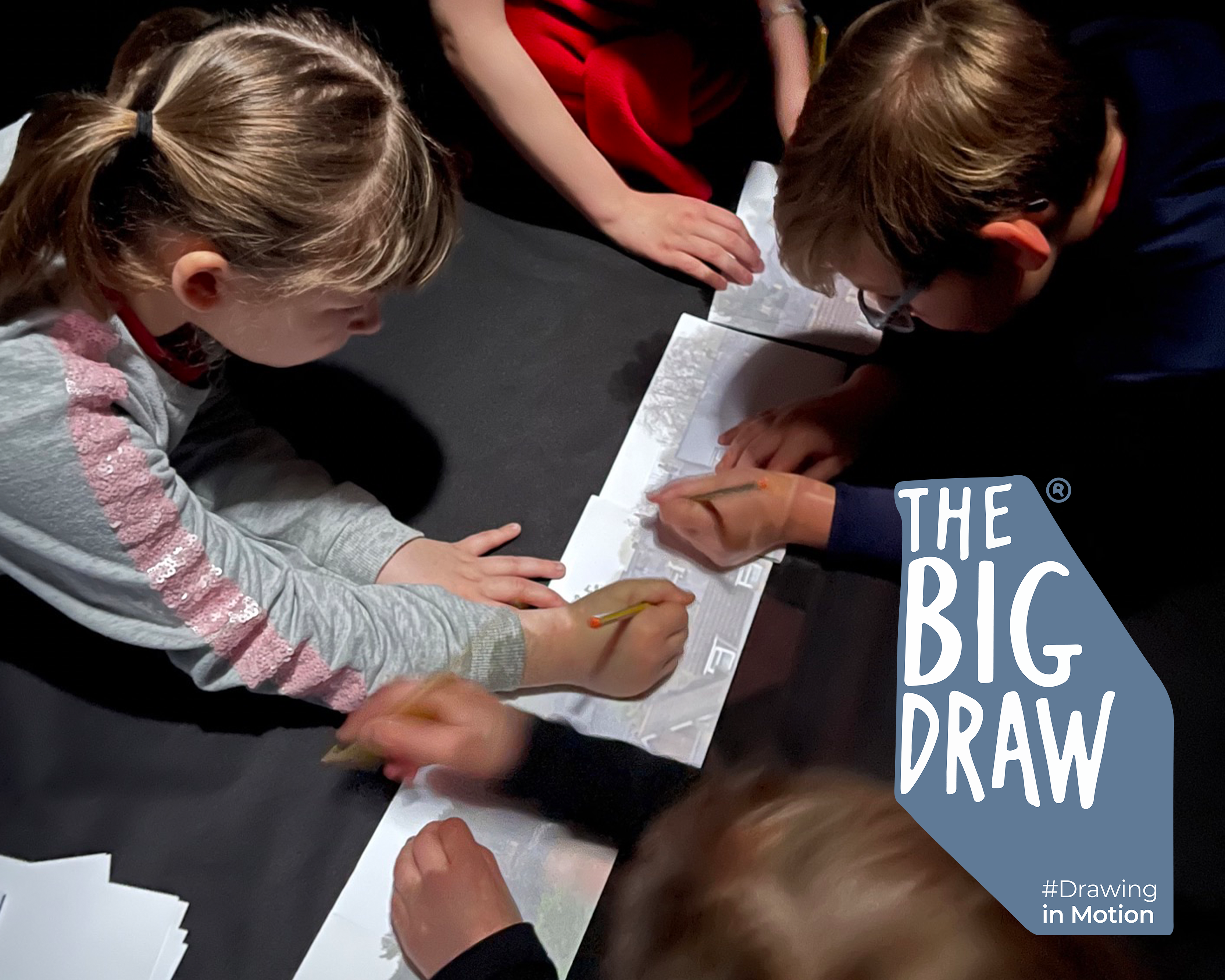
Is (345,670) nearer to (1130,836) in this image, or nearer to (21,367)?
(21,367)

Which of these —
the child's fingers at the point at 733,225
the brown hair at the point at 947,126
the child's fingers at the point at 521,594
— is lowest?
the child's fingers at the point at 521,594

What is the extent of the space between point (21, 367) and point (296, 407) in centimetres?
27

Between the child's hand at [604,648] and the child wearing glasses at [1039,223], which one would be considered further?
the child's hand at [604,648]

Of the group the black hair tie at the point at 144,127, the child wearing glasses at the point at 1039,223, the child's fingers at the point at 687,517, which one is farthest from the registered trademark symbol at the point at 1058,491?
the black hair tie at the point at 144,127

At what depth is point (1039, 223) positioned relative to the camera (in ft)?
1.89

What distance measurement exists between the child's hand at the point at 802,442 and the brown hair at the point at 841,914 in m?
0.26

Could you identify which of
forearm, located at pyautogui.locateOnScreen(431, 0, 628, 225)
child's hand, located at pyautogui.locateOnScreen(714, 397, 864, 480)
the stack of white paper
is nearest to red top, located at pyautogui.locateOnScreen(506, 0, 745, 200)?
forearm, located at pyautogui.locateOnScreen(431, 0, 628, 225)

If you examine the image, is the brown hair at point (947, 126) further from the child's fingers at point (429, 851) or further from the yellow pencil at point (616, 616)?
the child's fingers at point (429, 851)

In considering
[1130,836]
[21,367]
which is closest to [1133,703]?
[1130,836]

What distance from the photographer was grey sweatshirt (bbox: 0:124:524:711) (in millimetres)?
563

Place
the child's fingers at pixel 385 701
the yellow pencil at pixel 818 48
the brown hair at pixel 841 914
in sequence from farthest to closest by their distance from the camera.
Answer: the yellow pencil at pixel 818 48 → the child's fingers at pixel 385 701 → the brown hair at pixel 841 914

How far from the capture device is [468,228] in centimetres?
91

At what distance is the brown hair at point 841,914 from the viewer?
18.0 inches

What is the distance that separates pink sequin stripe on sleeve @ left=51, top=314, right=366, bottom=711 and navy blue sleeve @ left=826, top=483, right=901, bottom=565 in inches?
14.9
